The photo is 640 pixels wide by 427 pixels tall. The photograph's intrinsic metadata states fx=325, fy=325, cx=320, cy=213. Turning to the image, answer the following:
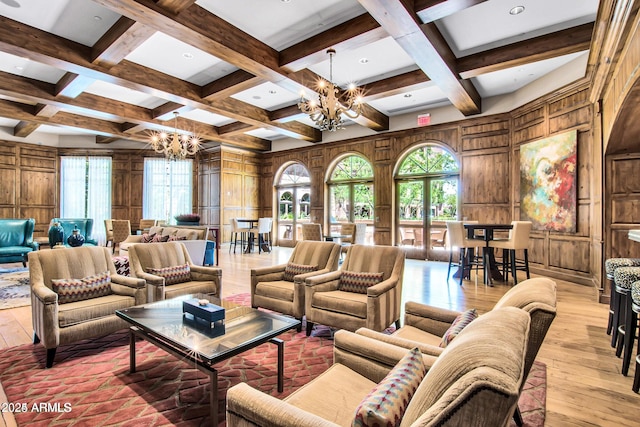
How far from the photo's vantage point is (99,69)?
15.8 ft

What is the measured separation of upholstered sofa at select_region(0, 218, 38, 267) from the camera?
624cm

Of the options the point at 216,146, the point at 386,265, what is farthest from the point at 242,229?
the point at 386,265

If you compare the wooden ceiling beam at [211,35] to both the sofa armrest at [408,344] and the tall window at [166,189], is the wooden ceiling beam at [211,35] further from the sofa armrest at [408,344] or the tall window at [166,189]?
the tall window at [166,189]

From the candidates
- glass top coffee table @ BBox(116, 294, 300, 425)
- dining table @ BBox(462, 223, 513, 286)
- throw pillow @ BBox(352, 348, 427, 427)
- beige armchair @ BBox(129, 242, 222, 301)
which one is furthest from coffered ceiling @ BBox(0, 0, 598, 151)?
throw pillow @ BBox(352, 348, 427, 427)

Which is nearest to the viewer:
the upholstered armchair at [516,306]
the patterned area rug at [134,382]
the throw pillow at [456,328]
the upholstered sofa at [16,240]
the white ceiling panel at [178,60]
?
the upholstered armchair at [516,306]

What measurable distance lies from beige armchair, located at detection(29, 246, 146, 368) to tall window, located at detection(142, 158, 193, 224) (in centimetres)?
817

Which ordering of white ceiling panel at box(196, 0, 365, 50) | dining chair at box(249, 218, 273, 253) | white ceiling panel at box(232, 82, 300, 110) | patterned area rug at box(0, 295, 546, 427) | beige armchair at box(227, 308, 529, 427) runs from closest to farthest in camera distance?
beige armchair at box(227, 308, 529, 427)
patterned area rug at box(0, 295, 546, 427)
white ceiling panel at box(196, 0, 365, 50)
white ceiling panel at box(232, 82, 300, 110)
dining chair at box(249, 218, 273, 253)

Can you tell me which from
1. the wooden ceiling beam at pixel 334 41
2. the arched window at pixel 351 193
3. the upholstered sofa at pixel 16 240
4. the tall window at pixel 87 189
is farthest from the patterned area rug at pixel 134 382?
the tall window at pixel 87 189

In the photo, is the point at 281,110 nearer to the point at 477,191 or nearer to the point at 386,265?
the point at 477,191

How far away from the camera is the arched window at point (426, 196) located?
7.80 m

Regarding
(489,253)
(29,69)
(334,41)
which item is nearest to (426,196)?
(489,253)

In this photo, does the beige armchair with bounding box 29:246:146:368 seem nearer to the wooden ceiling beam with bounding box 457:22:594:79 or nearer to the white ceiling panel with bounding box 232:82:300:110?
the white ceiling panel with bounding box 232:82:300:110

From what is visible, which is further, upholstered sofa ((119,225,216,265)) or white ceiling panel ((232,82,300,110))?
white ceiling panel ((232,82,300,110))

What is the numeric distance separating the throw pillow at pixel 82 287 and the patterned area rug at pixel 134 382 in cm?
43
